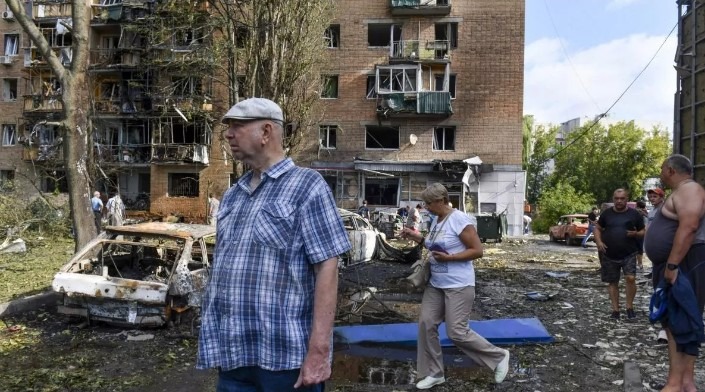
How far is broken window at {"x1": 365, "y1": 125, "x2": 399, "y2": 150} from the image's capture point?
29312mm

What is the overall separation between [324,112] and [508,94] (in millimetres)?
9674

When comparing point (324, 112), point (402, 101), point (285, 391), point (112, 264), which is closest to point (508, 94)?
point (402, 101)

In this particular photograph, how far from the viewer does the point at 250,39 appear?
16938 millimetres

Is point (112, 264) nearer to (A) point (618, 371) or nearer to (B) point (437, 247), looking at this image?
(B) point (437, 247)

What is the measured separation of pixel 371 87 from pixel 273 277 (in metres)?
27.9

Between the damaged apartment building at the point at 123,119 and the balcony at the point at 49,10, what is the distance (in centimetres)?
6

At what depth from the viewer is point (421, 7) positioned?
92.9 ft

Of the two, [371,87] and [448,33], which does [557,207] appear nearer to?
[448,33]

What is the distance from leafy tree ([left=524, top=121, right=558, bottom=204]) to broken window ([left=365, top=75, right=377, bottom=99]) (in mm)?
32655

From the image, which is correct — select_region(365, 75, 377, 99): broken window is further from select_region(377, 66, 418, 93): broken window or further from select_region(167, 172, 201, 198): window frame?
select_region(167, 172, 201, 198): window frame

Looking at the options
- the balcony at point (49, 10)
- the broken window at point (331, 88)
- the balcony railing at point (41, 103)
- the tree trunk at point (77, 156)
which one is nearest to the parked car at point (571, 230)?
the broken window at point (331, 88)

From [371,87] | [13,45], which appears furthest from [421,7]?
[13,45]

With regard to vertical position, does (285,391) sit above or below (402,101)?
below

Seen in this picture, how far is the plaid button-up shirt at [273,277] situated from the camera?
2111 millimetres
